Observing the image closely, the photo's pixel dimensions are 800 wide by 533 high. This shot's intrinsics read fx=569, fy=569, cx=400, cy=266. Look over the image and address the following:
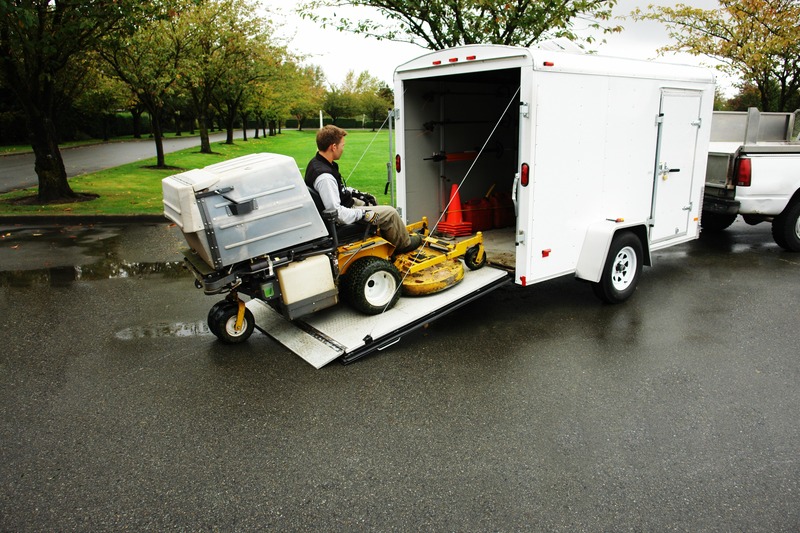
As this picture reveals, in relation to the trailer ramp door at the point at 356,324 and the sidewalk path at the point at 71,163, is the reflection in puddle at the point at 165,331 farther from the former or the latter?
the sidewalk path at the point at 71,163

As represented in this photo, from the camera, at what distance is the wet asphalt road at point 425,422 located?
3.19m

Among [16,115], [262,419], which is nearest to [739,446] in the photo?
[262,419]

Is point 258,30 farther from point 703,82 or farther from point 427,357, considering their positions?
point 427,357

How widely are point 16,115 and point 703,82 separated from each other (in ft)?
122

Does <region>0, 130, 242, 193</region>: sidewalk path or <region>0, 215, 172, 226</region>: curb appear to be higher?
<region>0, 130, 242, 193</region>: sidewalk path

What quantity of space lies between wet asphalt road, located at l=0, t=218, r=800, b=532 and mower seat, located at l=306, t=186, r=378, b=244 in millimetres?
1165

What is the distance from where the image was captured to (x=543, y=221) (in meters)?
5.57

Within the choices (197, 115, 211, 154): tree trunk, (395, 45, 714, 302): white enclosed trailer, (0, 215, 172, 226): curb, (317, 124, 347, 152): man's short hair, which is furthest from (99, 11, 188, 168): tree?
(317, 124, 347, 152): man's short hair

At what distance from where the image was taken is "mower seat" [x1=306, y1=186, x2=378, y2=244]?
5297mm

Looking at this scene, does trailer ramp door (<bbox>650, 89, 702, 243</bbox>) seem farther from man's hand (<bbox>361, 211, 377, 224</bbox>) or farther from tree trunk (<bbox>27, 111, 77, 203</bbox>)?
tree trunk (<bbox>27, 111, 77, 203</bbox>)

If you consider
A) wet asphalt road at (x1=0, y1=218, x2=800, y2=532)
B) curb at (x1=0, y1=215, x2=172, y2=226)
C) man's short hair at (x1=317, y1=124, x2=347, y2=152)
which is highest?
man's short hair at (x1=317, y1=124, x2=347, y2=152)

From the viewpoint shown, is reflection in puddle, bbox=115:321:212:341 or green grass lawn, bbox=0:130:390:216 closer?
reflection in puddle, bbox=115:321:212:341

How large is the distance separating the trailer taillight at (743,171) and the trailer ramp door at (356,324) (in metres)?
4.63

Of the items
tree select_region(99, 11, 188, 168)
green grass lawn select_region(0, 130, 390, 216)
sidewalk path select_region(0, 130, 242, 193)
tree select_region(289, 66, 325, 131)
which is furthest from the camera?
tree select_region(289, 66, 325, 131)
